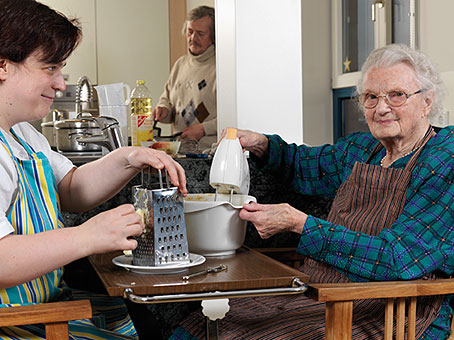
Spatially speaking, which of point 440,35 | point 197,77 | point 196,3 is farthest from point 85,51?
point 440,35

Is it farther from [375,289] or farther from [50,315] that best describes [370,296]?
[50,315]

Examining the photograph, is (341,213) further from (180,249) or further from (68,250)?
(68,250)

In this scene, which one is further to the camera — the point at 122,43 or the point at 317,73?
the point at 122,43

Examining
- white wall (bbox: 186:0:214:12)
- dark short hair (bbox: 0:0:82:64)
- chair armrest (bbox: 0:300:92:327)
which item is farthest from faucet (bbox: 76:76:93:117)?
white wall (bbox: 186:0:214:12)

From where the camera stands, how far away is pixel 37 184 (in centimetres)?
142

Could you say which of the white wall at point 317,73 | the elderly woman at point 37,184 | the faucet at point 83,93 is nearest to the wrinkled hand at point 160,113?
the white wall at point 317,73

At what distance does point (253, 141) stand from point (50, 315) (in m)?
0.93

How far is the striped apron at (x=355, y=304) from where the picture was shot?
1547 millimetres

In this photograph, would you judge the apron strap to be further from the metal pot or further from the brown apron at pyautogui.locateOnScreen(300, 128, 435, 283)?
the metal pot

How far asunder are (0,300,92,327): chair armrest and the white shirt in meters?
0.15

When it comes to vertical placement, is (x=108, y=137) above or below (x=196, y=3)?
below

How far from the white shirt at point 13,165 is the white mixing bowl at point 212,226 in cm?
36

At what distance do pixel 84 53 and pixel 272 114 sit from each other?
11.6 feet

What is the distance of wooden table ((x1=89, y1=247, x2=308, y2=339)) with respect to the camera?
1.19 meters
